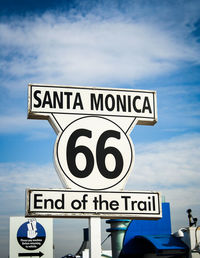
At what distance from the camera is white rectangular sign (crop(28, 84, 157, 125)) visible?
4328 millimetres

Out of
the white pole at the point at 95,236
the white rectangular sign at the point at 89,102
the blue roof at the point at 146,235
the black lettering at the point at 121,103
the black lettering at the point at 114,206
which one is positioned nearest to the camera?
the white pole at the point at 95,236

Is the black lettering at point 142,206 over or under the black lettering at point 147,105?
under

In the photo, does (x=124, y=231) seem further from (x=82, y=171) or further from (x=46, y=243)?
(x=82, y=171)

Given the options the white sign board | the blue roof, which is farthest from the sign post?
the white sign board

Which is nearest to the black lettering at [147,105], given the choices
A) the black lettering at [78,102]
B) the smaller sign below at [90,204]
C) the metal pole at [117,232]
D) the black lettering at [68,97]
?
the black lettering at [78,102]

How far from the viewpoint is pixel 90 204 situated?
157 inches

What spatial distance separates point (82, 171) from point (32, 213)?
0.62 m

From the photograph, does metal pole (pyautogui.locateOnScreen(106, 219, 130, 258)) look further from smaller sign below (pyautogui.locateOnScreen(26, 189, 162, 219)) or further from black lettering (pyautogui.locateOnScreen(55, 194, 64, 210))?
black lettering (pyautogui.locateOnScreen(55, 194, 64, 210))

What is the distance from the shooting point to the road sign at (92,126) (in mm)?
4090

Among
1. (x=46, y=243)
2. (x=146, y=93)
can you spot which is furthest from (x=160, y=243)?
(x=146, y=93)

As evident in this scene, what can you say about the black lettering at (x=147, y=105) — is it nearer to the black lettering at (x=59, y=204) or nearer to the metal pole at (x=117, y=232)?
the black lettering at (x=59, y=204)

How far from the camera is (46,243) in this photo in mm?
25422

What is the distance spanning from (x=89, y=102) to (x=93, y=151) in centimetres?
55

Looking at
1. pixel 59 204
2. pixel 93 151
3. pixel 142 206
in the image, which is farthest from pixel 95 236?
pixel 93 151
